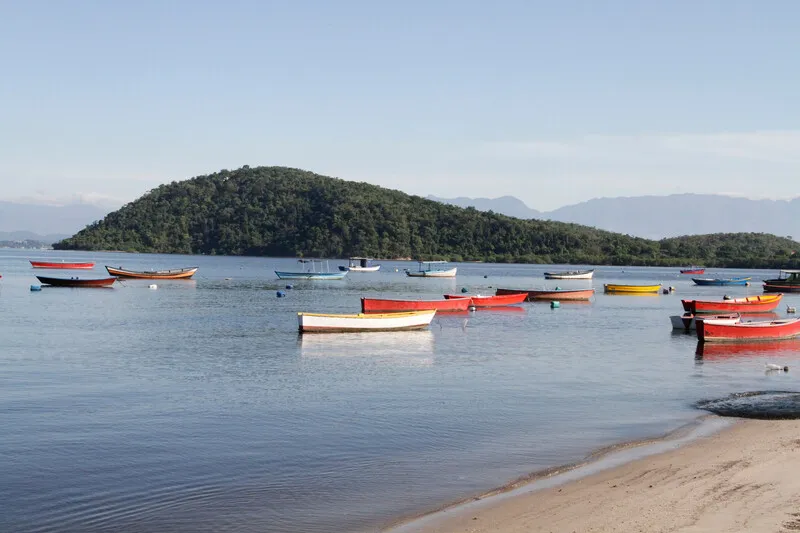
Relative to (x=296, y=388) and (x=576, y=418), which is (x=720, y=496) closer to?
(x=576, y=418)

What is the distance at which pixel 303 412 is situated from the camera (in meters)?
20.5

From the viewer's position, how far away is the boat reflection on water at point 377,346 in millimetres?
31656

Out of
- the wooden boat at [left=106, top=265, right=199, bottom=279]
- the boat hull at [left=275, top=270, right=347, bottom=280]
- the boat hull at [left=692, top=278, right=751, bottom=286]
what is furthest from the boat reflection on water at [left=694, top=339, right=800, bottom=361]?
the boat hull at [left=692, top=278, right=751, bottom=286]

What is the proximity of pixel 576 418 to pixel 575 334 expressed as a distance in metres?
23.5

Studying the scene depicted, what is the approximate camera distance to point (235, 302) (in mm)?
61969

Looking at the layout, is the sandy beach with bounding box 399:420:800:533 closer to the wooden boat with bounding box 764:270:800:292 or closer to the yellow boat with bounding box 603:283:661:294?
the yellow boat with bounding box 603:283:661:294

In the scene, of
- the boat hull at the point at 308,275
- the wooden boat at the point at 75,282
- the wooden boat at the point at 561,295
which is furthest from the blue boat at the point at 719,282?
the wooden boat at the point at 75,282

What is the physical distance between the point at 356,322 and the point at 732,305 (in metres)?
25.8

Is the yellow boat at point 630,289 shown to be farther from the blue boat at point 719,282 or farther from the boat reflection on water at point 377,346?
the boat reflection on water at point 377,346

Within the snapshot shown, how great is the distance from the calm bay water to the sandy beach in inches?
45.9

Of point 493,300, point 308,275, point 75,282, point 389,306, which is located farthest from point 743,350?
point 308,275

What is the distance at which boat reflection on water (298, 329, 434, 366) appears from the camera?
31.7 meters

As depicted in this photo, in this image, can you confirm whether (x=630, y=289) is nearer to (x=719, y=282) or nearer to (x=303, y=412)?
(x=719, y=282)

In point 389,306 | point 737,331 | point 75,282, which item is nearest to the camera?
point 737,331
